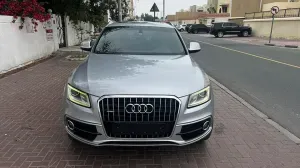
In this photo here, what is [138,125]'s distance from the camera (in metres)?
2.99

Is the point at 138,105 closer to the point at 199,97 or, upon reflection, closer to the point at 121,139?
the point at 121,139

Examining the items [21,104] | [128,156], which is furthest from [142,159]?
[21,104]

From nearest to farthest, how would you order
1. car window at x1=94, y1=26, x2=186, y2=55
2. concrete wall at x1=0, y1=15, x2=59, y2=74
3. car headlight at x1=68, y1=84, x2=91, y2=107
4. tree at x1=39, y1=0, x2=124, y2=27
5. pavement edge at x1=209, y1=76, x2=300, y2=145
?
car headlight at x1=68, y1=84, x2=91, y2=107
pavement edge at x1=209, y1=76, x2=300, y2=145
car window at x1=94, y1=26, x2=186, y2=55
concrete wall at x1=0, y1=15, x2=59, y2=74
tree at x1=39, y1=0, x2=124, y2=27

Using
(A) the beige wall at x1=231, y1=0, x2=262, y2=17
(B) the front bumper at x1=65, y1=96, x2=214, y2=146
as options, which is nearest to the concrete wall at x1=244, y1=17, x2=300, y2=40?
(A) the beige wall at x1=231, y1=0, x2=262, y2=17

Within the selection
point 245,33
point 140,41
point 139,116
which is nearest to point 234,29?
point 245,33

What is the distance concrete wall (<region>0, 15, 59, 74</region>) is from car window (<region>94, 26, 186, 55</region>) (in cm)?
489

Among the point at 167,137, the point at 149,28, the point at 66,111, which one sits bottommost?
the point at 167,137

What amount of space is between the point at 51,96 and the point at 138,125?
362 cm

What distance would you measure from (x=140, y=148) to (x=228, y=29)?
3105 cm

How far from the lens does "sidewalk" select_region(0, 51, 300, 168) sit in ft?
11.0

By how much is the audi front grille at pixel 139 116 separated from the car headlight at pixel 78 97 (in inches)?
8.2

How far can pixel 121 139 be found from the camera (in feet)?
9.96

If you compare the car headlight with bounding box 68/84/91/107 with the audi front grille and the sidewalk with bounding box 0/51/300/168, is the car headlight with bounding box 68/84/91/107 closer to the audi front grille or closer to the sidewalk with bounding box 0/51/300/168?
the audi front grille

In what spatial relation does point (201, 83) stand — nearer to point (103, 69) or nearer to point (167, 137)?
point (167, 137)
